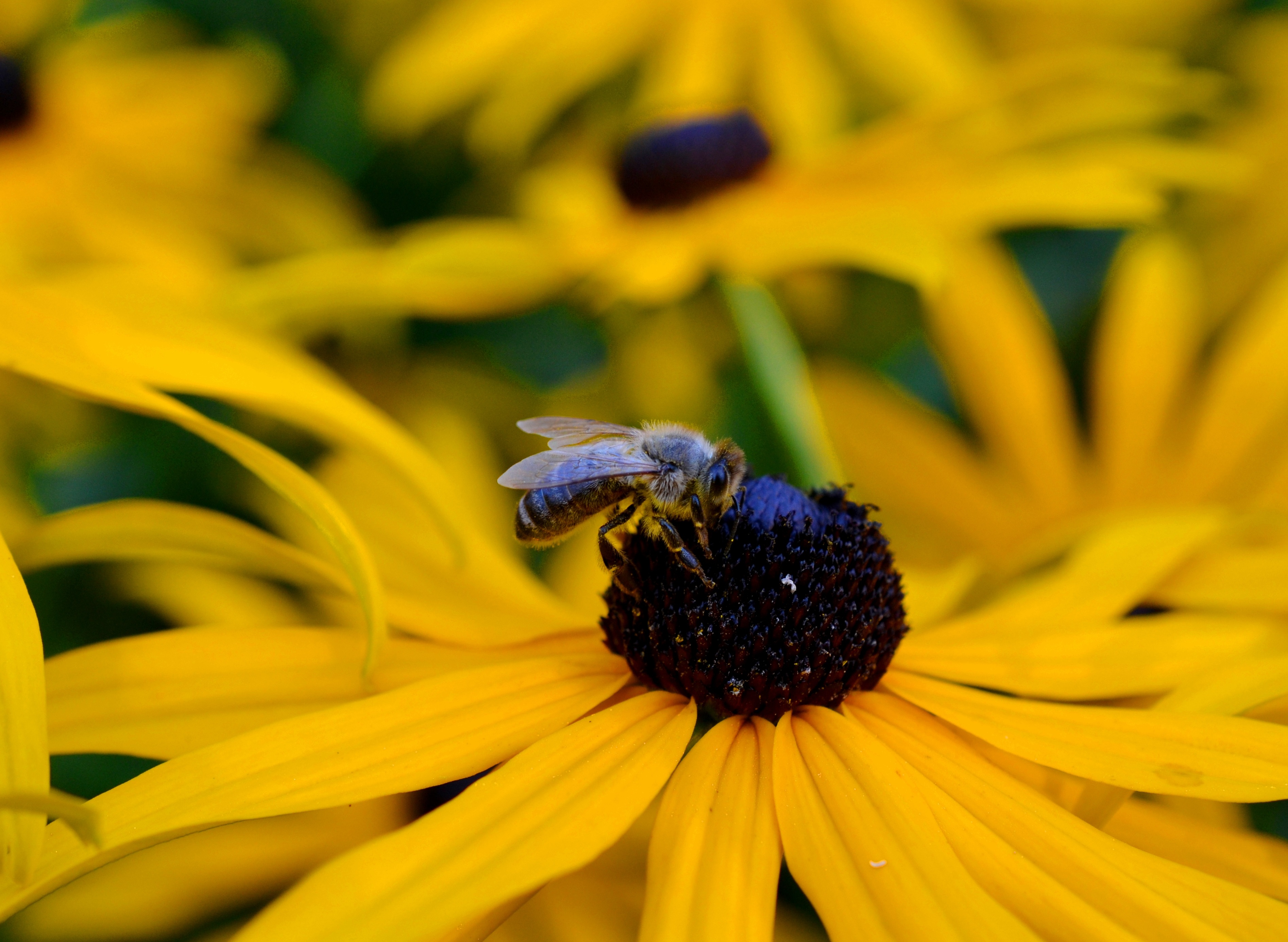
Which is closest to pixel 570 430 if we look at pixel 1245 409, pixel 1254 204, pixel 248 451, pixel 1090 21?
pixel 248 451

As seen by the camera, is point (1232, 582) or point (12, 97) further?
point (12, 97)

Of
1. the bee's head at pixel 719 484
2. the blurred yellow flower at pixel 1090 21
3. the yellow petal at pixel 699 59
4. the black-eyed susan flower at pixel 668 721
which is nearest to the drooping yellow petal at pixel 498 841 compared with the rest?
the black-eyed susan flower at pixel 668 721

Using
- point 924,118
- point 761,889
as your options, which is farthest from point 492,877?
point 924,118

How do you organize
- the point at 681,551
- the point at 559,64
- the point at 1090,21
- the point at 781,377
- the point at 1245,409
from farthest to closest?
the point at 1090,21
the point at 559,64
the point at 1245,409
the point at 781,377
the point at 681,551

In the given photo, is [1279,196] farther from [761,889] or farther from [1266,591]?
[761,889]

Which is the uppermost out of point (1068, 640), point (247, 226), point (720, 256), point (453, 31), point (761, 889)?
point (453, 31)

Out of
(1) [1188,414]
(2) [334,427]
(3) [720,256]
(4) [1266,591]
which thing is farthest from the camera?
(1) [1188,414]

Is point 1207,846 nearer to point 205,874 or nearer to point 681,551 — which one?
point 681,551
